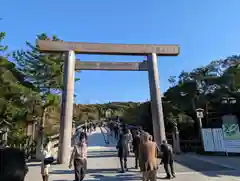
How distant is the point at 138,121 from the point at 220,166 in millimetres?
11413

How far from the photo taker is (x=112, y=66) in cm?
1350

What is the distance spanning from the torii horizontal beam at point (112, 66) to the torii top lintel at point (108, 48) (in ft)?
2.02

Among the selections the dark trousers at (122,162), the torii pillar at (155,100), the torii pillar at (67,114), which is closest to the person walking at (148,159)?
the dark trousers at (122,162)

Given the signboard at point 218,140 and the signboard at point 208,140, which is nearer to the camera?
the signboard at point 218,140

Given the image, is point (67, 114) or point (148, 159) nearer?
A: point (148, 159)

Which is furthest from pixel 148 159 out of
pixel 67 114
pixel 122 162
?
pixel 67 114

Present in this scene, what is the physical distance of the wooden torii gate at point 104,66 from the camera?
37.7 ft

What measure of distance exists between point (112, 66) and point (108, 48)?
103 centimetres

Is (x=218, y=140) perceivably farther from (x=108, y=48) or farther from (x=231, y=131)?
(x=108, y=48)

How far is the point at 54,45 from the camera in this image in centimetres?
1253

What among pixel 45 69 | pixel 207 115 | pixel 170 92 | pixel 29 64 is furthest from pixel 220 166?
pixel 29 64

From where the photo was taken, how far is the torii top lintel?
12.5 m

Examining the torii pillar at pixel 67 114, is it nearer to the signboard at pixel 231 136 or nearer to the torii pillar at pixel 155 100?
the torii pillar at pixel 155 100

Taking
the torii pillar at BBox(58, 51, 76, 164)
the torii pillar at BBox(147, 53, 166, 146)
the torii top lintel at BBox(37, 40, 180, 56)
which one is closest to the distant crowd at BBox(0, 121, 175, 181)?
the torii pillar at BBox(147, 53, 166, 146)
